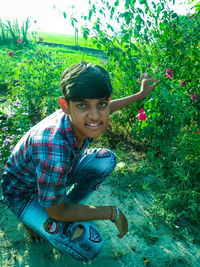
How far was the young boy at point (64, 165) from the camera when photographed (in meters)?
1.25

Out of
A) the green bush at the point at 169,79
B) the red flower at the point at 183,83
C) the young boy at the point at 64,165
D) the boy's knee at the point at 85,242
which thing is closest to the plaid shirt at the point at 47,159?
the young boy at the point at 64,165

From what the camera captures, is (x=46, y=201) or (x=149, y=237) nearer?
(x=46, y=201)

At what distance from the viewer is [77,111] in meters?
1.29

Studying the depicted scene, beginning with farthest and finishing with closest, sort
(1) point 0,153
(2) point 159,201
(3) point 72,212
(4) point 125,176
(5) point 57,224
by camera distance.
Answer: (4) point 125,176 < (1) point 0,153 < (2) point 159,201 < (5) point 57,224 < (3) point 72,212

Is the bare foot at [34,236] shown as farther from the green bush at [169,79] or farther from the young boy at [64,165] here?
the green bush at [169,79]

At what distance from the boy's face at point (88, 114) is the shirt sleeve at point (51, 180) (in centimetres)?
23

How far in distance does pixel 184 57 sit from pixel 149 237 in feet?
5.55

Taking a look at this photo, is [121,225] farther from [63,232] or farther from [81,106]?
[81,106]

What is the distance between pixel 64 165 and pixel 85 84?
1.47 ft

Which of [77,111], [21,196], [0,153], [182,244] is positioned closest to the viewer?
[77,111]

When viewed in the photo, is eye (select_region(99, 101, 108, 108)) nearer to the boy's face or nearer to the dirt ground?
the boy's face

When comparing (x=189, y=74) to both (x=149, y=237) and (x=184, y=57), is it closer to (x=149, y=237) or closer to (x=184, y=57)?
(x=184, y=57)

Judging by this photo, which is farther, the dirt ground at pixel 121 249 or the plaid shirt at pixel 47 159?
the dirt ground at pixel 121 249

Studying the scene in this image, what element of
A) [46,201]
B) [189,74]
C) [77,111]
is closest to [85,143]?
[77,111]
